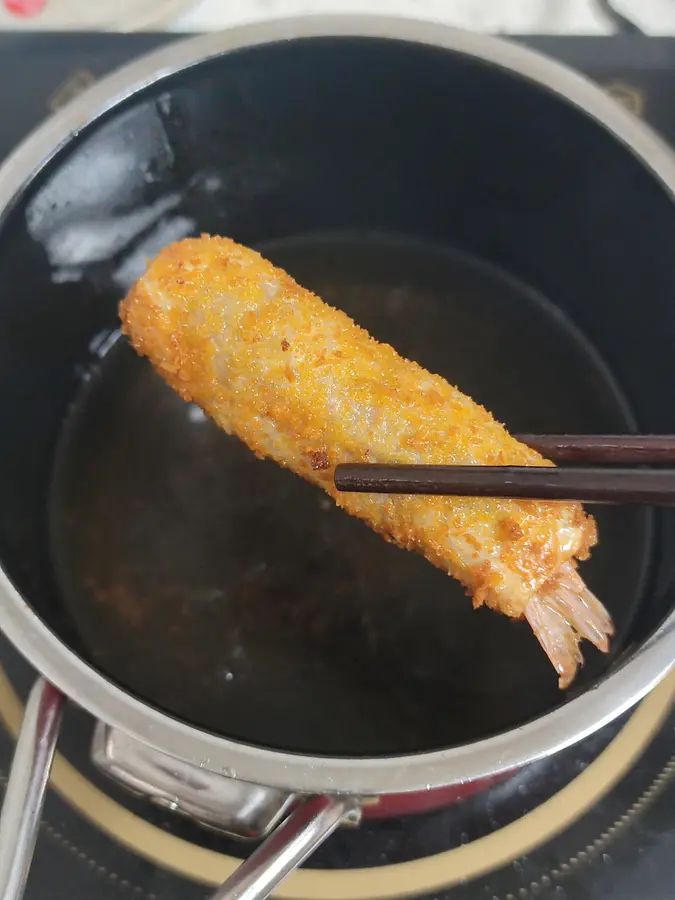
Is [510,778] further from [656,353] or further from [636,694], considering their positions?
[656,353]

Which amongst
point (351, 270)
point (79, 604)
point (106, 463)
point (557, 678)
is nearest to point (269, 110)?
point (351, 270)

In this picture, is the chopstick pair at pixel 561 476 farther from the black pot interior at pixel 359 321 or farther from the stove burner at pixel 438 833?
the stove burner at pixel 438 833

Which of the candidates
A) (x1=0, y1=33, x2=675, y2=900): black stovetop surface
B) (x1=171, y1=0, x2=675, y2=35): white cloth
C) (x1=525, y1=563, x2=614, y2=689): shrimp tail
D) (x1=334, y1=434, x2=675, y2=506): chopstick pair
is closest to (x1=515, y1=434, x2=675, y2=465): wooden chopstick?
(x1=334, y1=434, x2=675, y2=506): chopstick pair

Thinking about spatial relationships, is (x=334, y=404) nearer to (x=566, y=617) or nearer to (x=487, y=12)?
(x=566, y=617)

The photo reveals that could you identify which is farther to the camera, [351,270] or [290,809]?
[351,270]

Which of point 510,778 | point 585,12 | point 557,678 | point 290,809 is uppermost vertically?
point 585,12

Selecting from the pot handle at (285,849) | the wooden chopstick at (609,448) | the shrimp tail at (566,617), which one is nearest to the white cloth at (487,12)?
the wooden chopstick at (609,448)

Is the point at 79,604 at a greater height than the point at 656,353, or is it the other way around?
the point at 656,353
